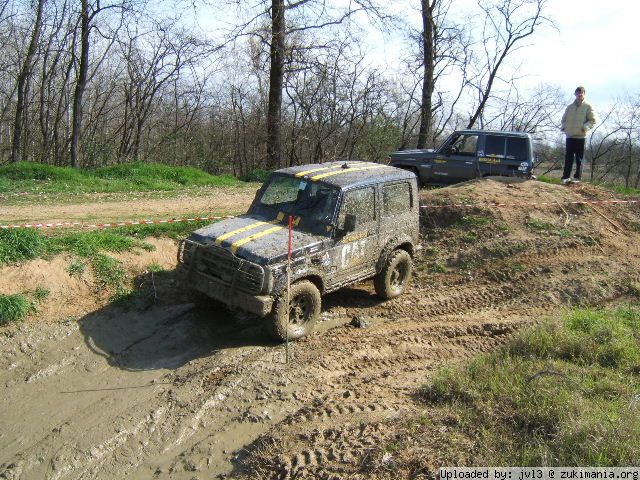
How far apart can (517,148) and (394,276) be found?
5.95 meters

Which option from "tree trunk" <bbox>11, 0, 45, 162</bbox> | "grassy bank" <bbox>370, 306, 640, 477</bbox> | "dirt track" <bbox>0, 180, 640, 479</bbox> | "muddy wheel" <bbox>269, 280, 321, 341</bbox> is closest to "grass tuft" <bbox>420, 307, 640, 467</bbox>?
"grassy bank" <bbox>370, 306, 640, 477</bbox>

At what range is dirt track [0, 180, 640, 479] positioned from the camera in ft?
16.1


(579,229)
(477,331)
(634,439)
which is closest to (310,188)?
(477,331)

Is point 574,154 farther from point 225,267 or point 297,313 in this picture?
point 225,267

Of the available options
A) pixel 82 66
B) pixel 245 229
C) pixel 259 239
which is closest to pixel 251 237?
pixel 259 239

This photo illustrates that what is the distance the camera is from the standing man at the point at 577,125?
12031 mm

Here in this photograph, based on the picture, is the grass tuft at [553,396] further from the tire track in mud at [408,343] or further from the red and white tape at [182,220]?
the red and white tape at [182,220]

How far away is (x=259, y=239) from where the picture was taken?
6676mm

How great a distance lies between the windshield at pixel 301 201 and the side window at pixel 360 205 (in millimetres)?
150

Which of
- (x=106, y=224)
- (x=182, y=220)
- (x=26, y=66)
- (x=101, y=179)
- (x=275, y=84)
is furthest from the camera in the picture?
(x=26, y=66)

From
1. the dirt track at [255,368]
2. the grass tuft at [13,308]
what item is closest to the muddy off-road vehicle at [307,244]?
the dirt track at [255,368]

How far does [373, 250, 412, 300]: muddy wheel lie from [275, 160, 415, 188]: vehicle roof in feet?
3.85

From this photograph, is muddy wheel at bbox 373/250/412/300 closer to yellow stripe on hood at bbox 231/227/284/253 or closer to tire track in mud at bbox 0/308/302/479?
yellow stripe on hood at bbox 231/227/284/253

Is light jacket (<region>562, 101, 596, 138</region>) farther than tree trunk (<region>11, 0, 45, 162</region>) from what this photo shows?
No
